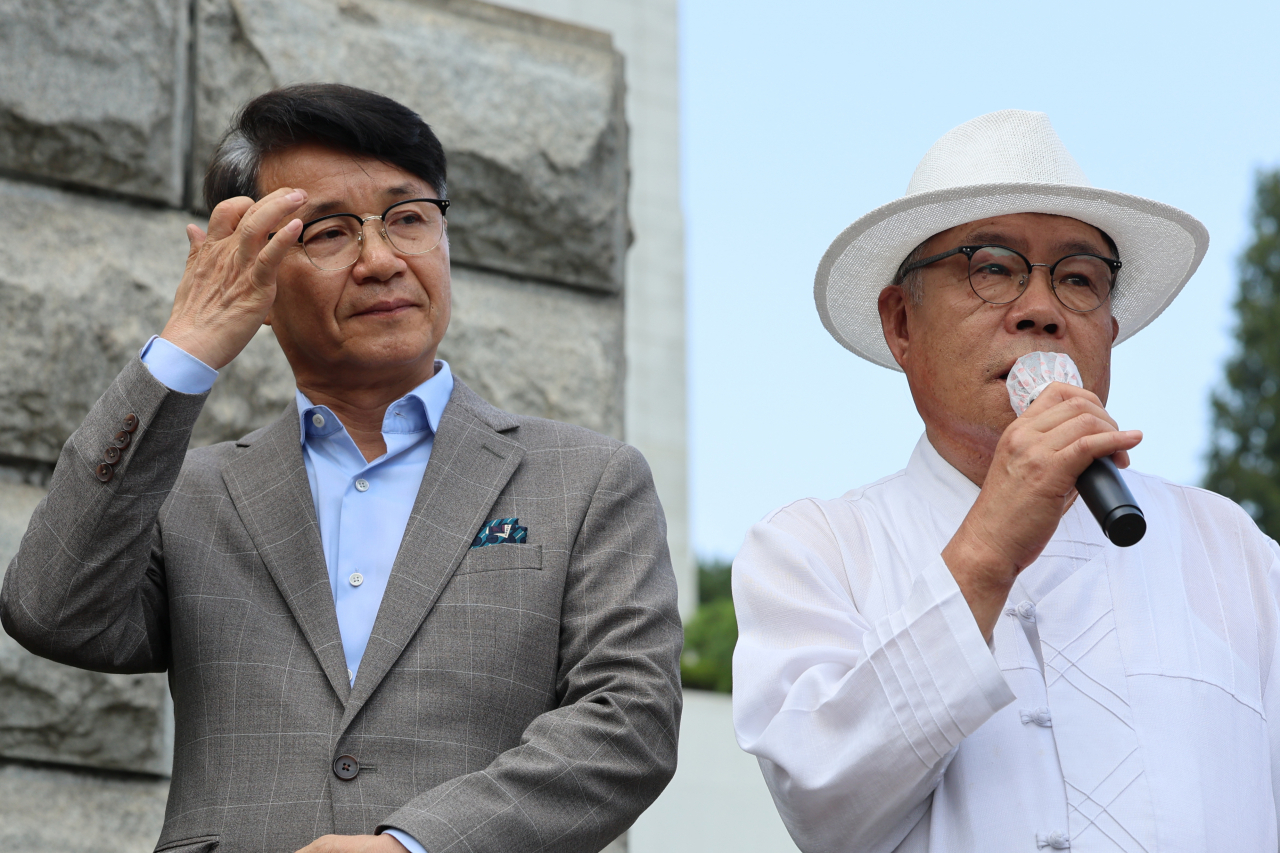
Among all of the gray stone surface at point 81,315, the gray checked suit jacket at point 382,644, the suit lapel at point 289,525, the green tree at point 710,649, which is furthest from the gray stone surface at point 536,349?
the green tree at point 710,649

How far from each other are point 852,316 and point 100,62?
5.90 ft

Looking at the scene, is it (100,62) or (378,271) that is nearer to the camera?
(378,271)

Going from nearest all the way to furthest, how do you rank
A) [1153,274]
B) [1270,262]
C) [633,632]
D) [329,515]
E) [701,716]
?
[633,632] < [329,515] < [1153,274] < [701,716] < [1270,262]

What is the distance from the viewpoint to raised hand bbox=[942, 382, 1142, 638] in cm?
220

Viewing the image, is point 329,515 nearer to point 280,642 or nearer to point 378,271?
point 280,642

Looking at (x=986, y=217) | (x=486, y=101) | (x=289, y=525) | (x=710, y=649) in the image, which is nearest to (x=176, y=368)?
(x=289, y=525)

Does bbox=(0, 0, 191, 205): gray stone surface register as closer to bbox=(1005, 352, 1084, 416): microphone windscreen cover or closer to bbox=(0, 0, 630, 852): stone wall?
bbox=(0, 0, 630, 852): stone wall

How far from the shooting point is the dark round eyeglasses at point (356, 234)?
2832mm

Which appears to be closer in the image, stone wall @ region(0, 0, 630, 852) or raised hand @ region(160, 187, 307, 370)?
raised hand @ region(160, 187, 307, 370)

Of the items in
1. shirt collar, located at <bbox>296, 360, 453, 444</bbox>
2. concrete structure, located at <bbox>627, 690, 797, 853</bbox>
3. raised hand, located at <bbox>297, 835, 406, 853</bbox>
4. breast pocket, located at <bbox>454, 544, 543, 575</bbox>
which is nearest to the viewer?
raised hand, located at <bbox>297, 835, 406, 853</bbox>

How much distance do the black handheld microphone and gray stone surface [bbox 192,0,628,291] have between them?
1.65 metres

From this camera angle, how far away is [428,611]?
2.49m

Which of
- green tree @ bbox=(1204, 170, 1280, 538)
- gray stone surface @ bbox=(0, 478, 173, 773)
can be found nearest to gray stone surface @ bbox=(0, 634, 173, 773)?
gray stone surface @ bbox=(0, 478, 173, 773)

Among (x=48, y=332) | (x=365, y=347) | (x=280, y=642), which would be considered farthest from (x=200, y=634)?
(x=48, y=332)
